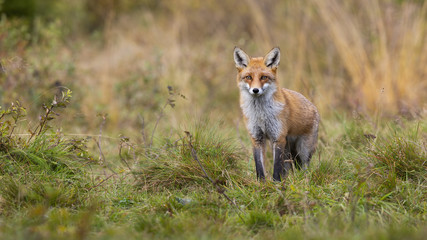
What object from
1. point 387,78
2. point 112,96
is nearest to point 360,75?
point 387,78

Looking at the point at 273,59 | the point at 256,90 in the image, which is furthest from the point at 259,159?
the point at 273,59

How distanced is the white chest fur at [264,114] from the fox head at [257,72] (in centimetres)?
7

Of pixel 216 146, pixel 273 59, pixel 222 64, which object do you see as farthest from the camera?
pixel 222 64

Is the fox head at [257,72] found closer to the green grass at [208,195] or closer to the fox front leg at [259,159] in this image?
the fox front leg at [259,159]

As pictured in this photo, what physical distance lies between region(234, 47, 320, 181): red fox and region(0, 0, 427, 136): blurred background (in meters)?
0.74

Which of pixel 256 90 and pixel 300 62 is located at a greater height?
pixel 300 62

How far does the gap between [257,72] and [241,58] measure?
0.32 m

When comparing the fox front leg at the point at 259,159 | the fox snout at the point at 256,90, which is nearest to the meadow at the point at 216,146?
the fox front leg at the point at 259,159

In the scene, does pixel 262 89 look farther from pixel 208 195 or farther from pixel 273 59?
pixel 208 195

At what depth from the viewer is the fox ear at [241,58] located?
195 inches

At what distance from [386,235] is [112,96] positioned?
7.80m

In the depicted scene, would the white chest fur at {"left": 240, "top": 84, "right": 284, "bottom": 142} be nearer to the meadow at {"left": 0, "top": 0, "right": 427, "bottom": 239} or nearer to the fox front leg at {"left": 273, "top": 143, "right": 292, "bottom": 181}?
the fox front leg at {"left": 273, "top": 143, "right": 292, "bottom": 181}

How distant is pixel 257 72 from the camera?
15.8 ft

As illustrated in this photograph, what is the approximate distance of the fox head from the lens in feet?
15.5
